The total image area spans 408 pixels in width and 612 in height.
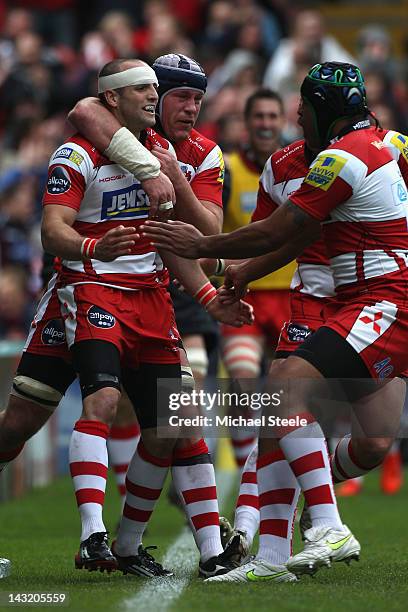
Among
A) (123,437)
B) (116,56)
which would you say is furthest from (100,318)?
(116,56)

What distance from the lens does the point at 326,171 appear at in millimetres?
6672

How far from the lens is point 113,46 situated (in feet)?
62.0

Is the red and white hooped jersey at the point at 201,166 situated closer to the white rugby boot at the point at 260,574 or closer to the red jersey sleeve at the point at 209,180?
the red jersey sleeve at the point at 209,180

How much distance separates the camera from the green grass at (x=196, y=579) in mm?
6242

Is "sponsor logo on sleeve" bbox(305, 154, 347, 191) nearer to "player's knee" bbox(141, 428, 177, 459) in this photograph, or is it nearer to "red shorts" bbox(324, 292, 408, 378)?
"red shorts" bbox(324, 292, 408, 378)

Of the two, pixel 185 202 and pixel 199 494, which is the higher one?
pixel 185 202

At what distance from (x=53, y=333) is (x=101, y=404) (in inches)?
Answer: 23.0

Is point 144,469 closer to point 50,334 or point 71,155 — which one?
point 50,334

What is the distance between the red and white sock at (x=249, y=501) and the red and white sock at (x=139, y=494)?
80 centimetres

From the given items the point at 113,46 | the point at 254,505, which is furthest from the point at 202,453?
the point at 113,46

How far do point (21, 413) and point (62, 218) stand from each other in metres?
1.03

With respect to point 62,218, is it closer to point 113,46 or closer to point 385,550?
point 385,550

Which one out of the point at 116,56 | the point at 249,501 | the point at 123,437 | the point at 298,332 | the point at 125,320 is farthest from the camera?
the point at 116,56

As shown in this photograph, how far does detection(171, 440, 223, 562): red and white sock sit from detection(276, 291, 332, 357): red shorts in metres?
0.70
